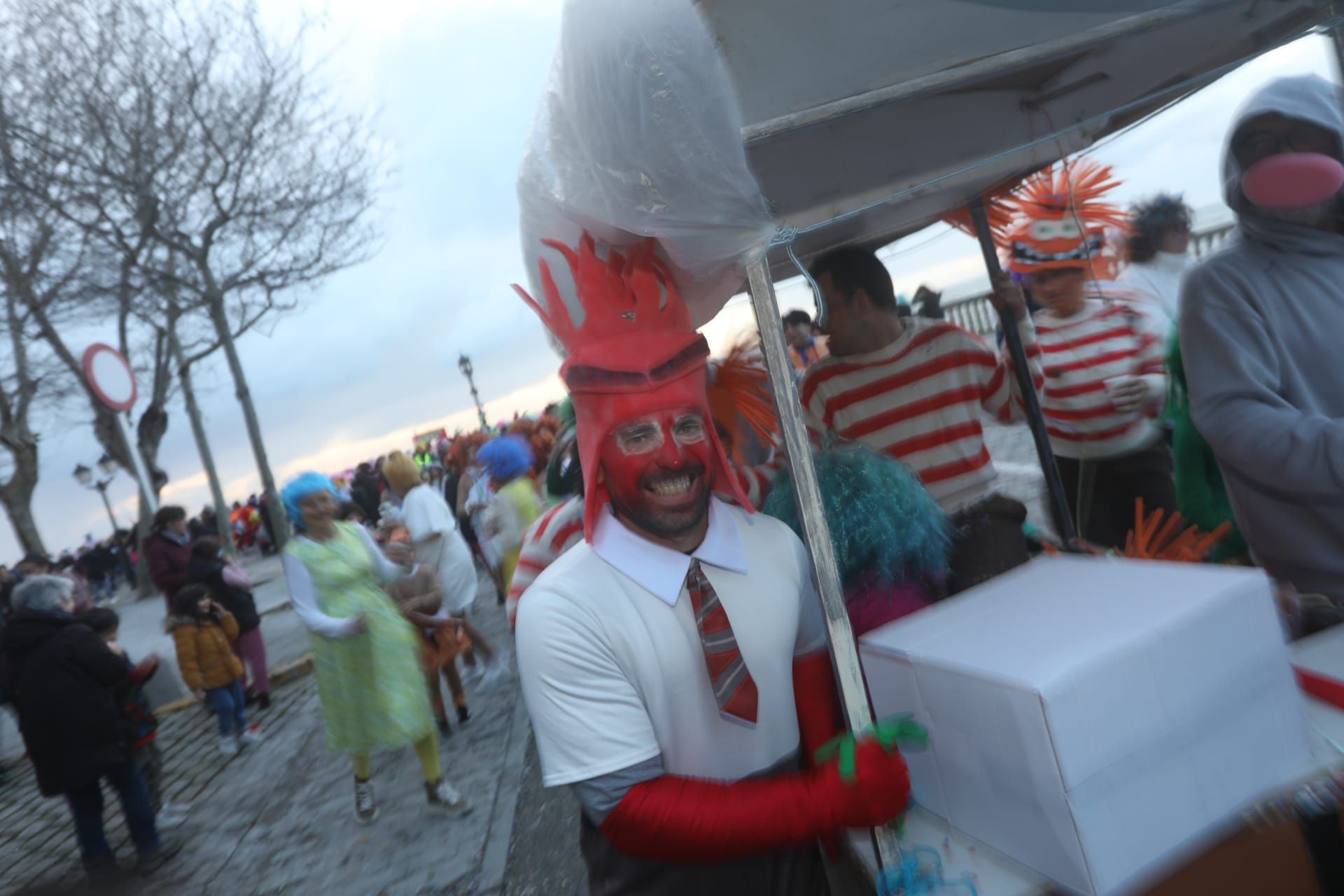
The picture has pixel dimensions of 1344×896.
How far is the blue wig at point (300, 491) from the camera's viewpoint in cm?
439

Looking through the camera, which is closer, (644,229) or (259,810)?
(644,229)

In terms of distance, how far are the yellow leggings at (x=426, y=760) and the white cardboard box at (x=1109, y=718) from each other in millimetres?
3564

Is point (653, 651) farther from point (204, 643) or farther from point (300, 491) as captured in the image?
point (204, 643)

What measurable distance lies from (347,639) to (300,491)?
2.50 feet

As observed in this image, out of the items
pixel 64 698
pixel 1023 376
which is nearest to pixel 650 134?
pixel 1023 376

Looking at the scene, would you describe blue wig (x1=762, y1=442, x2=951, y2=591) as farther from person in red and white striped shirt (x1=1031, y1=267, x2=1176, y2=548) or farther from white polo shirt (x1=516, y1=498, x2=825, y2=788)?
person in red and white striped shirt (x1=1031, y1=267, x2=1176, y2=548)

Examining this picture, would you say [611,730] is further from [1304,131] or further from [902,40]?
[1304,131]

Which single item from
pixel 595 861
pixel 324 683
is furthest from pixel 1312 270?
pixel 324 683

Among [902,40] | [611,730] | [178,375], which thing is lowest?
[611,730]

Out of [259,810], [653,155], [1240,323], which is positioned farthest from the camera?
[259,810]

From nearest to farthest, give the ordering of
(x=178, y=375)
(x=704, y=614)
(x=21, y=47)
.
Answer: (x=704, y=614) < (x=21, y=47) < (x=178, y=375)

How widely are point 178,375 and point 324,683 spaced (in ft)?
45.3

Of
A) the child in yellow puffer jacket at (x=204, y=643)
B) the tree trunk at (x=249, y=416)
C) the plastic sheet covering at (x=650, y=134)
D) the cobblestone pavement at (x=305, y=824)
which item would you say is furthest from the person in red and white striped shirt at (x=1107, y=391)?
the tree trunk at (x=249, y=416)

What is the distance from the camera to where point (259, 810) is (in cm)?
546
